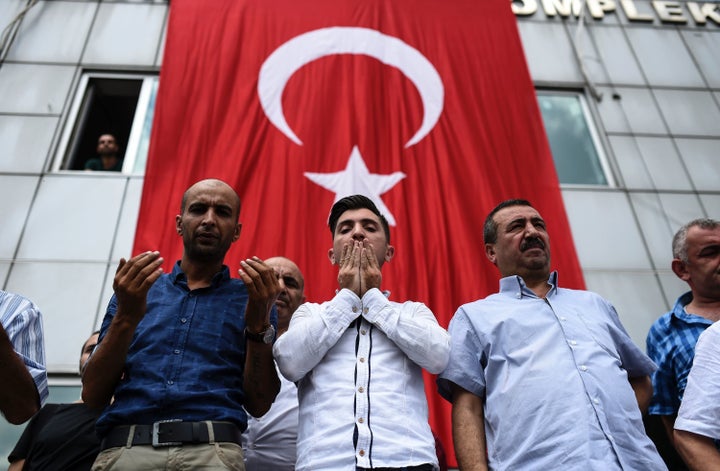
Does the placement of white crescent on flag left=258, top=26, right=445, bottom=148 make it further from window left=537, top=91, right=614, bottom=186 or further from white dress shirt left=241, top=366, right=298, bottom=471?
white dress shirt left=241, top=366, right=298, bottom=471

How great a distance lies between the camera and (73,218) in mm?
3869

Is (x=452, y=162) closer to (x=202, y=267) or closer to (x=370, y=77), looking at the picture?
(x=370, y=77)

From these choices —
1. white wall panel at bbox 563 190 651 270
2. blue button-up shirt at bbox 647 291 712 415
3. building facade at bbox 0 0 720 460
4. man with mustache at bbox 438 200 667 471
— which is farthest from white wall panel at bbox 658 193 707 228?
man with mustache at bbox 438 200 667 471

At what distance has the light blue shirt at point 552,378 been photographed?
1.55 meters

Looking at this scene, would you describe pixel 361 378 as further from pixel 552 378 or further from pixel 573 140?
pixel 573 140

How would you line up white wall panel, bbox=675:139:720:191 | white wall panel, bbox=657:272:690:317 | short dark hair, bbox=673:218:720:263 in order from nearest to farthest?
short dark hair, bbox=673:218:720:263 < white wall panel, bbox=657:272:690:317 < white wall panel, bbox=675:139:720:191

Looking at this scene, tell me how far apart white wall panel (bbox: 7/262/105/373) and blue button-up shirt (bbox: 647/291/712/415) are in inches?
126

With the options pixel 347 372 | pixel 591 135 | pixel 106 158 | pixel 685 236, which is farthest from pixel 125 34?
pixel 685 236

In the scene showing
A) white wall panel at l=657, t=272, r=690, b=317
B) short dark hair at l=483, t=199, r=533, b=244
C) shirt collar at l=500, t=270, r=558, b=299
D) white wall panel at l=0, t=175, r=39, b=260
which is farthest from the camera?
white wall panel at l=657, t=272, r=690, b=317

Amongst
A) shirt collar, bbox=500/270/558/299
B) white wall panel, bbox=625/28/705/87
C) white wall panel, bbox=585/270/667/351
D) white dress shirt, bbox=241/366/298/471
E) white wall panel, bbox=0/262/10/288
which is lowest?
white dress shirt, bbox=241/366/298/471

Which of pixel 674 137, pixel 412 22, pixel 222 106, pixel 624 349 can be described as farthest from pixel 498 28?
pixel 624 349

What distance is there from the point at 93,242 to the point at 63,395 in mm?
1057

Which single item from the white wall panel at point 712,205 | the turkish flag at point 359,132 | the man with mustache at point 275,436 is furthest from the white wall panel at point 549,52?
the man with mustache at point 275,436

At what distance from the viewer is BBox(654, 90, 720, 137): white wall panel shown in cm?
478
